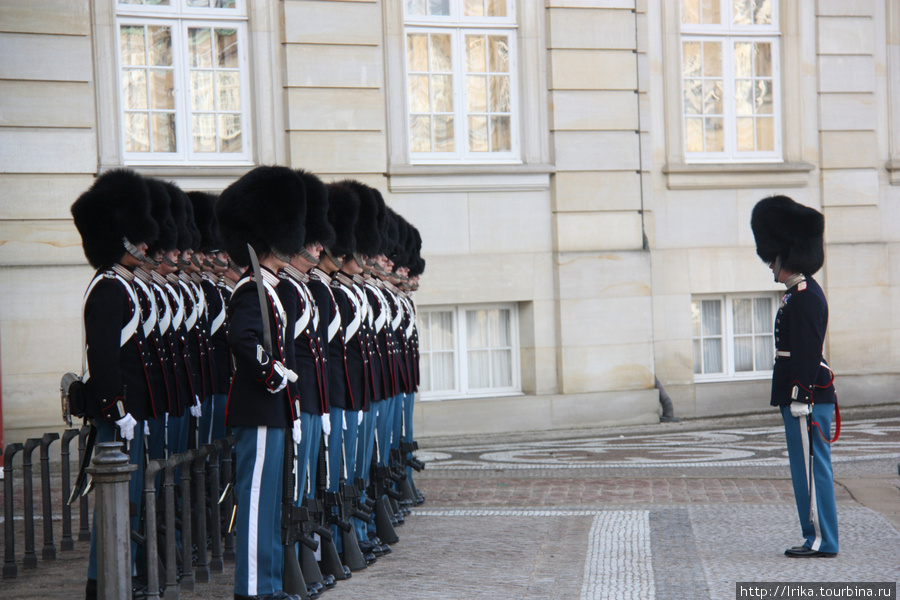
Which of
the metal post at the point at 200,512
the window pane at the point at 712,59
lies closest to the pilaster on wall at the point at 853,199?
the window pane at the point at 712,59

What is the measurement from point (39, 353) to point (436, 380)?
13.7 ft

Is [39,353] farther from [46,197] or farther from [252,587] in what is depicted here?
[252,587]

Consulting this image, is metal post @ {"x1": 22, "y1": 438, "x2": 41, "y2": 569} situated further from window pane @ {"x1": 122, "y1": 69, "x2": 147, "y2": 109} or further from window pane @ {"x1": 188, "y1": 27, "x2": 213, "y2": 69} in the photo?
window pane @ {"x1": 188, "y1": 27, "x2": 213, "y2": 69}

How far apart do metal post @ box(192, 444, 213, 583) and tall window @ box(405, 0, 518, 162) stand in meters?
6.96

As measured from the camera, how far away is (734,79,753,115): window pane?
1365 cm

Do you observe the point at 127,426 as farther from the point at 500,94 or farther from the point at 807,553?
the point at 500,94

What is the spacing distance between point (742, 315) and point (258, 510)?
382 inches

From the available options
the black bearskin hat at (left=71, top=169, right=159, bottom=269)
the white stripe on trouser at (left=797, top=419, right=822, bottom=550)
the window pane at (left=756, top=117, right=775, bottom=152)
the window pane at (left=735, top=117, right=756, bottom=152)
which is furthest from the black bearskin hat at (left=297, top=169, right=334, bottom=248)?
the window pane at (left=756, top=117, right=775, bottom=152)

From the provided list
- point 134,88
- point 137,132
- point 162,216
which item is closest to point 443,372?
point 137,132

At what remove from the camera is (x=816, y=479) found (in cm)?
600

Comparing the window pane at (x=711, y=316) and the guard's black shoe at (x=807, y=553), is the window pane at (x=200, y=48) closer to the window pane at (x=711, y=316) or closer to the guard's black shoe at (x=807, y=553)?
the window pane at (x=711, y=316)

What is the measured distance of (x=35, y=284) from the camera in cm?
1039

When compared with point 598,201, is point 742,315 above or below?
below

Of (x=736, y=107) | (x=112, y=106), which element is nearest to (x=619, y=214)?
(x=736, y=107)
